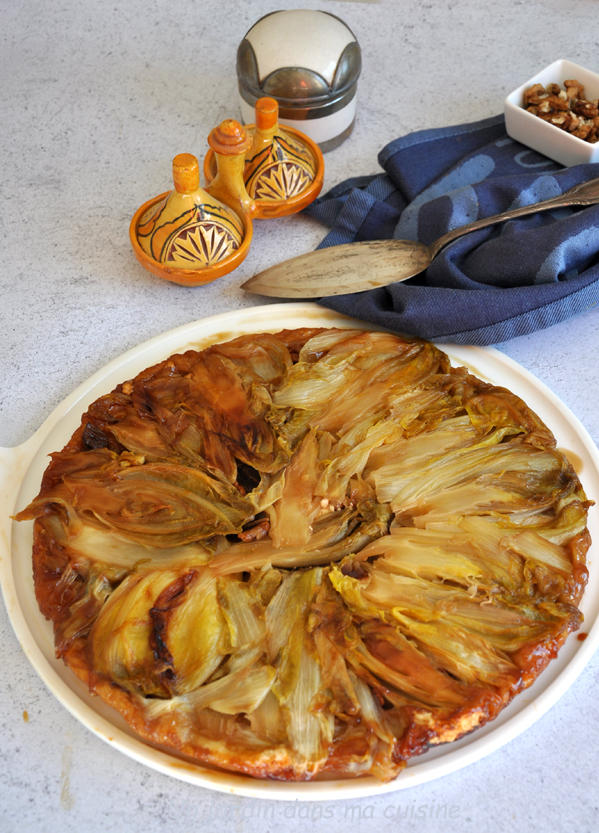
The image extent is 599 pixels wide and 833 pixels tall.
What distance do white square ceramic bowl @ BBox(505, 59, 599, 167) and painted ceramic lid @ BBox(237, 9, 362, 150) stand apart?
542 millimetres

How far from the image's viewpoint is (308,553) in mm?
1598

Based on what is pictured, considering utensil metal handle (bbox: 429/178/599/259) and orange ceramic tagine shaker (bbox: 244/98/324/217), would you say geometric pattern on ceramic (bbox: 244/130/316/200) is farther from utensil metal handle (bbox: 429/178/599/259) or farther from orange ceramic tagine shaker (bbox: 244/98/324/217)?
utensil metal handle (bbox: 429/178/599/259)

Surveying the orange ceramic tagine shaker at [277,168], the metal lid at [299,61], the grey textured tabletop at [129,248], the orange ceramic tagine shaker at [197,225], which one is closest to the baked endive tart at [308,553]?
the grey textured tabletop at [129,248]

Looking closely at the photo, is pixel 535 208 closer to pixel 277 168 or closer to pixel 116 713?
pixel 277 168

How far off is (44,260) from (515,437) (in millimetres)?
1560

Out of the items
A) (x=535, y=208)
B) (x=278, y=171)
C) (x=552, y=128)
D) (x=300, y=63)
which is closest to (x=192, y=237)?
(x=278, y=171)

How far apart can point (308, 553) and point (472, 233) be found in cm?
115

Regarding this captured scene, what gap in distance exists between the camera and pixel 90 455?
5.67ft

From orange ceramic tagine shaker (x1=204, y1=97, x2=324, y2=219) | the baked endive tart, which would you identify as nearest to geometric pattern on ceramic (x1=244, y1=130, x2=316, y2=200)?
orange ceramic tagine shaker (x1=204, y1=97, x2=324, y2=219)

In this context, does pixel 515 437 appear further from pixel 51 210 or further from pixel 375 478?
pixel 51 210

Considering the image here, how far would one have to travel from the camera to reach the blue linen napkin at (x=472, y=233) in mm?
2080

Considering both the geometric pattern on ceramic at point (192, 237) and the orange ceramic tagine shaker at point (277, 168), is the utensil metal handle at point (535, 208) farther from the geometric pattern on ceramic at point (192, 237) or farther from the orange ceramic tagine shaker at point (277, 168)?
the geometric pattern on ceramic at point (192, 237)

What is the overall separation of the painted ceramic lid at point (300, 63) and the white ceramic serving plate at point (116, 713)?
29.9 inches

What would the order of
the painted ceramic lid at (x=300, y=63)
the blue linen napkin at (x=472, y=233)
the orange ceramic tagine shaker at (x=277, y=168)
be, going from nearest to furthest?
the blue linen napkin at (x=472, y=233) → the orange ceramic tagine shaker at (x=277, y=168) → the painted ceramic lid at (x=300, y=63)
